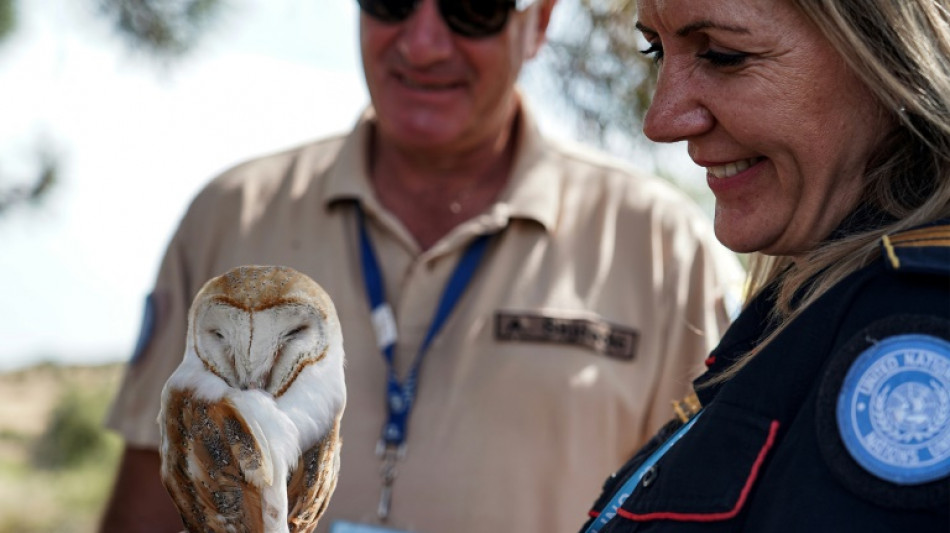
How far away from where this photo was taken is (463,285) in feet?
8.17

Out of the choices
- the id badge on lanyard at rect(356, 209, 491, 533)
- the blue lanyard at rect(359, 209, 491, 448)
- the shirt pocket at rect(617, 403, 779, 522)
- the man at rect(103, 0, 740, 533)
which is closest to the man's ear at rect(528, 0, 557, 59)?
the man at rect(103, 0, 740, 533)

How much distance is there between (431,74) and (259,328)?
4.94 feet

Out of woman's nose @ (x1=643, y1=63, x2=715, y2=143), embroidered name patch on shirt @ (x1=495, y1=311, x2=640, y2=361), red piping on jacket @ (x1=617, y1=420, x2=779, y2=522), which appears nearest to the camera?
red piping on jacket @ (x1=617, y1=420, x2=779, y2=522)

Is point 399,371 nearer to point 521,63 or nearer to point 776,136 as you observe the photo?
point 521,63

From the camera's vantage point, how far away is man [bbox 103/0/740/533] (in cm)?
237

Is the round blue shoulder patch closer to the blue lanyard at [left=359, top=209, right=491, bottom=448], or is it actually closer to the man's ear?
the blue lanyard at [left=359, top=209, right=491, bottom=448]

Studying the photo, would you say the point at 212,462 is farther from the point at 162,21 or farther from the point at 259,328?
the point at 162,21

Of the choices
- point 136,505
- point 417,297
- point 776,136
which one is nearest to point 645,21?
point 776,136

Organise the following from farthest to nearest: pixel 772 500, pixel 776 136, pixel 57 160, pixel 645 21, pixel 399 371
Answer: pixel 57 160
pixel 399 371
pixel 645 21
pixel 776 136
pixel 772 500

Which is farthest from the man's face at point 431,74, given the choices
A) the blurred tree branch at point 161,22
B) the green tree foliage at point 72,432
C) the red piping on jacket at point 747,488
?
the green tree foliage at point 72,432

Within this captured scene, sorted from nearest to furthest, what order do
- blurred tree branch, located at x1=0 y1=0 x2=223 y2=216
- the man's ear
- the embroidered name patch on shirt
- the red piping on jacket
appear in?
the red piping on jacket
the embroidered name patch on shirt
the man's ear
blurred tree branch, located at x1=0 y1=0 x2=223 y2=216

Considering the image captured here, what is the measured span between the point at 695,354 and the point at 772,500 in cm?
158

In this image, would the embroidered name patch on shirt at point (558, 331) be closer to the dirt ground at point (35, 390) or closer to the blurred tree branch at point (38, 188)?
the blurred tree branch at point (38, 188)

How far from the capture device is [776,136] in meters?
1.22
